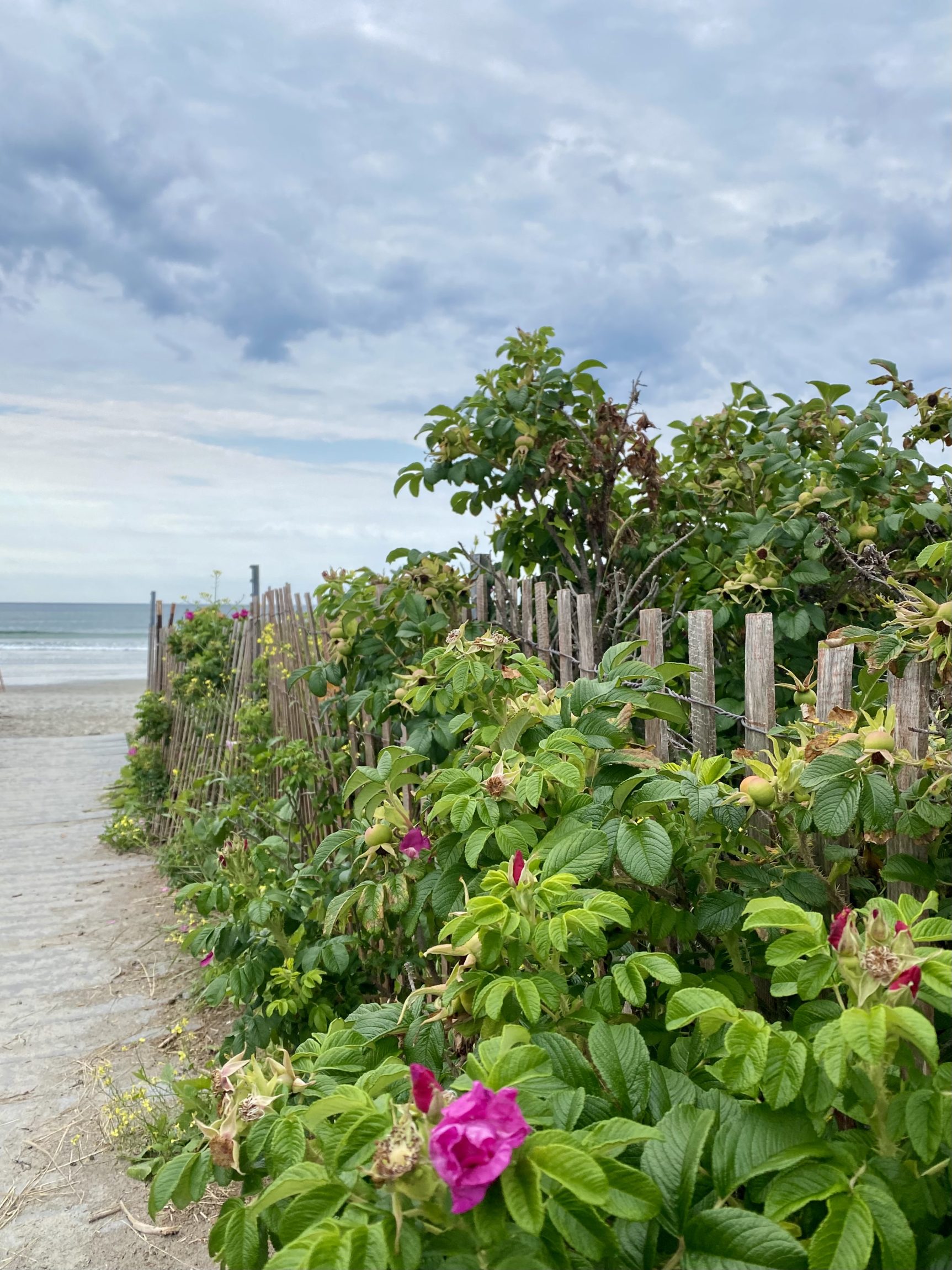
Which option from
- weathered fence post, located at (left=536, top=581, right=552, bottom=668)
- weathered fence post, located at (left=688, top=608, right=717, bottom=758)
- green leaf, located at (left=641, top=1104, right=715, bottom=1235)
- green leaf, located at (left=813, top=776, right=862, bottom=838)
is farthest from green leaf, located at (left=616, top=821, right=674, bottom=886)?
weathered fence post, located at (left=536, top=581, right=552, bottom=668)

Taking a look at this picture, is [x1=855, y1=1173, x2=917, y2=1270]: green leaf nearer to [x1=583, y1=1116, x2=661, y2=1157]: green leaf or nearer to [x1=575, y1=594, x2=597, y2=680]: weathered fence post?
[x1=583, y1=1116, x2=661, y2=1157]: green leaf

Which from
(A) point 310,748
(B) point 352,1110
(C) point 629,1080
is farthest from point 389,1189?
(A) point 310,748

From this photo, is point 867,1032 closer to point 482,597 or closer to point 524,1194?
point 524,1194

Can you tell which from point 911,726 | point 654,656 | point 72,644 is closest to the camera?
point 911,726

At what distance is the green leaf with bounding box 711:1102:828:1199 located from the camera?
2.59ft

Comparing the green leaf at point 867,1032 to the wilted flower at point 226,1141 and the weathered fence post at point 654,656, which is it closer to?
the wilted flower at point 226,1141

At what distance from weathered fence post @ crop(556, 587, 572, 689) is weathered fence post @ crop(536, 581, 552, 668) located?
139 millimetres

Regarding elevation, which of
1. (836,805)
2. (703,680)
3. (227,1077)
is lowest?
(227,1077)

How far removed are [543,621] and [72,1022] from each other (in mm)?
2617

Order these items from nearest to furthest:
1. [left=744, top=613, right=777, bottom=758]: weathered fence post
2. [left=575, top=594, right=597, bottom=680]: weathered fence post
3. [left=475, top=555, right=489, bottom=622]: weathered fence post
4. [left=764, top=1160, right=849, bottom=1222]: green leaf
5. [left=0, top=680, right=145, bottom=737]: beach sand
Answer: [left=764, top=1160, right=849, bottom=1222]: green leaf
[left=744, top=613, right=777, bottom=758]: weathered fence post
[left=575, top=594, right=597, bottom=680]: weathered fence post
[left=475, top=555, right=489, bottom=622]: weathered fence post
[left=0, top=680, right=145, bottom=737]: beach sand

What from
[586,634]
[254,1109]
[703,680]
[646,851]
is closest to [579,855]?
[646,851]

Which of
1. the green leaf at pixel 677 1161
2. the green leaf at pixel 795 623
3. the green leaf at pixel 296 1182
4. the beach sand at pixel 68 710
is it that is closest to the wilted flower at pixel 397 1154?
the green leaf at pixel 296 1182

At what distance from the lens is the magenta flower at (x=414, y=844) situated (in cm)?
161

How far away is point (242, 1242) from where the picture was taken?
0.86 m
